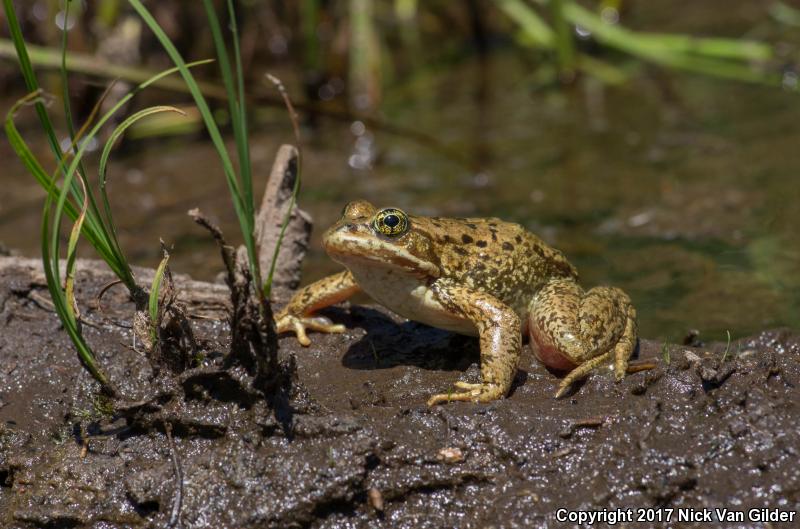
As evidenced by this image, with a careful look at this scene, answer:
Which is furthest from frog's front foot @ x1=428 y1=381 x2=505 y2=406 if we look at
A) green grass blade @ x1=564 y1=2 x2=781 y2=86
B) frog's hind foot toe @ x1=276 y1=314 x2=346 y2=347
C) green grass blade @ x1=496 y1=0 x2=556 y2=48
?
green grass blade @ x1=496 y1=0 x2=556 y2=48

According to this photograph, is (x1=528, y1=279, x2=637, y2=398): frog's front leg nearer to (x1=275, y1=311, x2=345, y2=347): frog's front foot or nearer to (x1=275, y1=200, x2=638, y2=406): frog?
(x1=275, y1=200, x2=638, y2=406): frog

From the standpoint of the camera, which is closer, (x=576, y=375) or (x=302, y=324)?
(x=576, y=375)

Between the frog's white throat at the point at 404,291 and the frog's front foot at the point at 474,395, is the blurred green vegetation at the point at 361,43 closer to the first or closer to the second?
the frog's white throat at the point at 404,291

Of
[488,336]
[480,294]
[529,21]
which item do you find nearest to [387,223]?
[480,294]

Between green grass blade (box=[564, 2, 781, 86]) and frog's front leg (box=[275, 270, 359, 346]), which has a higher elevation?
green grass blade (box=[564, 2, 781, 86])

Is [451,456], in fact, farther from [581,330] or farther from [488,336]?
[581,330]

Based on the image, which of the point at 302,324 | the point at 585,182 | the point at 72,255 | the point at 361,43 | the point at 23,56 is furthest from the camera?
the point at 361,43
